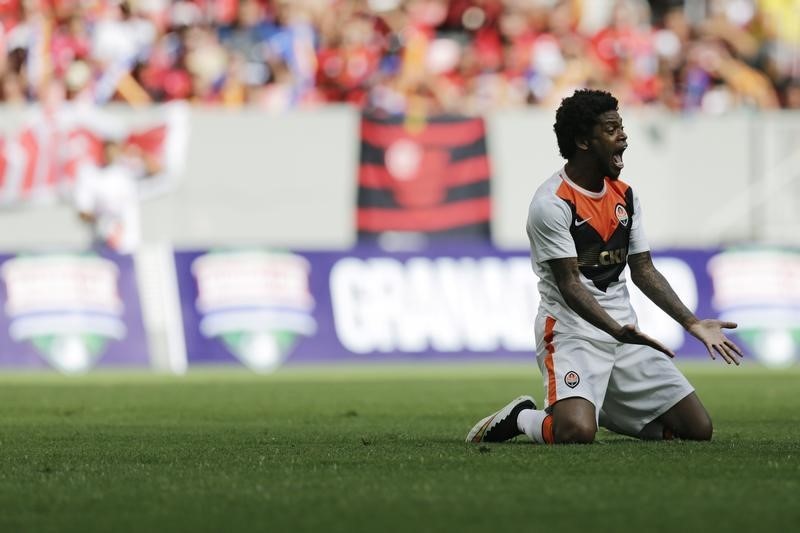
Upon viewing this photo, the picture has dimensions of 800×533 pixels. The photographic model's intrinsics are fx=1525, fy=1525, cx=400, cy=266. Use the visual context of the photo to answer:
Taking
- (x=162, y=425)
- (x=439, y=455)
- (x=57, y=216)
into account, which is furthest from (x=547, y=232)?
(x=57, y=216)

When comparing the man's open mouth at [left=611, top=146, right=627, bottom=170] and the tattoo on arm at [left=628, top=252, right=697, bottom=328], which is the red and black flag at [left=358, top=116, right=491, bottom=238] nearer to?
the tattoo on arm at [left=628, top=252, right=697, bottom=328]

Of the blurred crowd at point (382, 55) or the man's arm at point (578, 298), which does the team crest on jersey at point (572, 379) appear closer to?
the man's arm at point (578, 298)

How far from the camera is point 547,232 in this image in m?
8.68

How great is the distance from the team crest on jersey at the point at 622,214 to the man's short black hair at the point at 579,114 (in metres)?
0.42

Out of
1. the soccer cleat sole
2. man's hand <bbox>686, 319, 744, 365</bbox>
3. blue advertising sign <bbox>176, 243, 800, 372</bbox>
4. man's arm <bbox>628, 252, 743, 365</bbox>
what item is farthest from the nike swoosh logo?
blue advertising sign <bbox>176, 243, 800, 372</bbox>

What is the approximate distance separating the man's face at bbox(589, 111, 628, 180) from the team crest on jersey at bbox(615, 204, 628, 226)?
24cm

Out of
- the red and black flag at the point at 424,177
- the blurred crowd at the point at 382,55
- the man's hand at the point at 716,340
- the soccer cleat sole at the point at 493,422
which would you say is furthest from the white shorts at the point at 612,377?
the blurred crowd at the point at 382,55

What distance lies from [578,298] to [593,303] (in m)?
0.09

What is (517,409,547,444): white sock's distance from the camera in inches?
339

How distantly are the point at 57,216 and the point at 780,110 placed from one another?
1118cm

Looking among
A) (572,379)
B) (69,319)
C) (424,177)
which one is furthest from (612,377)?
(424,177)

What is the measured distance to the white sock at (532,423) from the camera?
8617 millimetres

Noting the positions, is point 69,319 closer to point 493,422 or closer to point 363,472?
point 493,422

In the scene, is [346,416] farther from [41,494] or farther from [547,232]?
[41,494]
